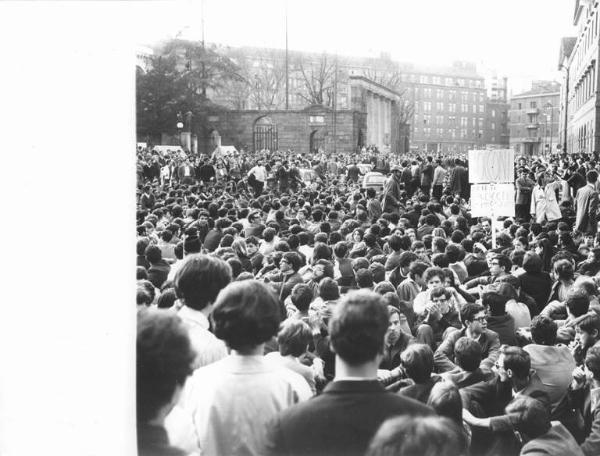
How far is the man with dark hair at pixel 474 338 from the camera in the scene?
584 centimetres

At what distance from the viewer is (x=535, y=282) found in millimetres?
8422

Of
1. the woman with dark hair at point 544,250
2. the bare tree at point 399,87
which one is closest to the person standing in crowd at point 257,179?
A: the woman with dark hair at point 544,250

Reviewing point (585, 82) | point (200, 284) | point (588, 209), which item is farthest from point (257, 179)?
point (585, 82)

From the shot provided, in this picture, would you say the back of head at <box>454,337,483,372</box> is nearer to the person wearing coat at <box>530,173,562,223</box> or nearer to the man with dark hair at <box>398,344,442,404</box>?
the man with dark hair at <box>398,344,442,404</box>

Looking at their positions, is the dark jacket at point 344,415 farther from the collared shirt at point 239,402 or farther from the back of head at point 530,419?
the back of head at point 530,419

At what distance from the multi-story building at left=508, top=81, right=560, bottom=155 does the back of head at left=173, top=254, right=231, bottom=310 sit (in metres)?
53.5

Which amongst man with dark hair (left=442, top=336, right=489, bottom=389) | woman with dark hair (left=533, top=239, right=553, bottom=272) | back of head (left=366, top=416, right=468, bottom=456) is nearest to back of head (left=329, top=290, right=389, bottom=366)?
back of head (left=366, top=416, right=468, bottom=456)

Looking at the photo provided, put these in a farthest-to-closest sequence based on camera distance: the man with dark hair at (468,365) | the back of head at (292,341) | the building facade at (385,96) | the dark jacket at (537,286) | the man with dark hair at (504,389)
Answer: the building facade at (385,96) < the dark jacket at (537,286) < the man with dark hair at (468,365) < the man with dark hair at (504,389) < the back of head at (292,341)

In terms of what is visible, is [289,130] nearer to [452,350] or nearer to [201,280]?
[452,350]

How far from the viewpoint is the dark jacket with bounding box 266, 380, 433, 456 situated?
3078 millimetres

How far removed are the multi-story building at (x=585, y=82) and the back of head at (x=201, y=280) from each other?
38752 millimetres

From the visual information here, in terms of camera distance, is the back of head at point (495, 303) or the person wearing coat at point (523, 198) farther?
the person wearing coat at point (523, 198)
